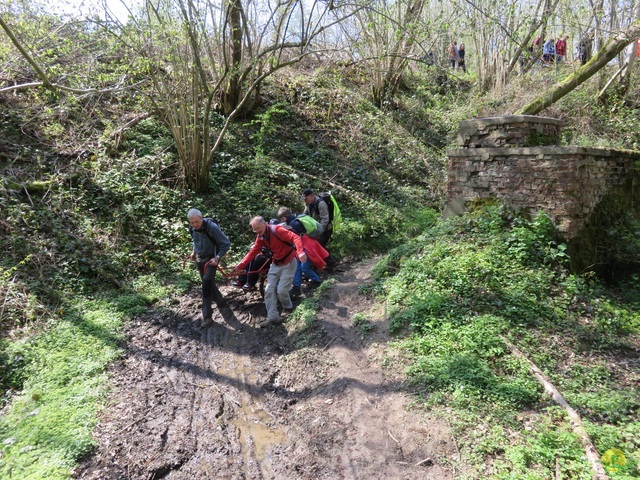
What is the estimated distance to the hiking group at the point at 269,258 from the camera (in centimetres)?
643

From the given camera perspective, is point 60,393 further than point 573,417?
Yes

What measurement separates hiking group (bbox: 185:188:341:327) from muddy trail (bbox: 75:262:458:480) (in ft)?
1.75

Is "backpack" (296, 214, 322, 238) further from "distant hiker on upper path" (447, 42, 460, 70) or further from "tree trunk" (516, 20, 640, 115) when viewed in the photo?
"distant hiker on upper path" (447, 42, 460, 70)

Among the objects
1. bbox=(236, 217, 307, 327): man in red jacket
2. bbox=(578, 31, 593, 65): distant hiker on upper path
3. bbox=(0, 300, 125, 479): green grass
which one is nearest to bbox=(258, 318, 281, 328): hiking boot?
bbox=(236, 217, 307, 327): man in red jacket

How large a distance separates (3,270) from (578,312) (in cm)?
879

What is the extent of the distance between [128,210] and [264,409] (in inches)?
229

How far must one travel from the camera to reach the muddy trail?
3656 mm

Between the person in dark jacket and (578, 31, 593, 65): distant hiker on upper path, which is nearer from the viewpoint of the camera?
the person in dark jacket

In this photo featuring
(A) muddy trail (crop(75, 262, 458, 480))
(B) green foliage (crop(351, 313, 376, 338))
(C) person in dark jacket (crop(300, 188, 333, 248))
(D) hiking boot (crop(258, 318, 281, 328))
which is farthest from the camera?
(C) person in dark jacket (crop(300, 188, 333, 248))

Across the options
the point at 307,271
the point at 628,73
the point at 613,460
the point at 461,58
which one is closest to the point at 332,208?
the point at 307,271

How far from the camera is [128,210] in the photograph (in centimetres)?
845

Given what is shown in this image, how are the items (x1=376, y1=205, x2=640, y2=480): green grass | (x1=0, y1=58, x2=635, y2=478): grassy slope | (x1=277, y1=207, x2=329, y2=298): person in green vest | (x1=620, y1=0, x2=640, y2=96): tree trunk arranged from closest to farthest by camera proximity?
1. (x1=376, y1=205, x2=640, y2=480): green grass
2. (x1=0, y1=58, x2=635, y2=478): grassy slope
3. (x1=277, y1=207, x2=329, y2=298): person in green vest
4. (x1=620, y1=0, x2=640, y2=96): tree trunk

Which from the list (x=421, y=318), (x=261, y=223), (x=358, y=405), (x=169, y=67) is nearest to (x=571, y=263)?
(x=421, y=318)

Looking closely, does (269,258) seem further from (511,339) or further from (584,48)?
(584,48)
